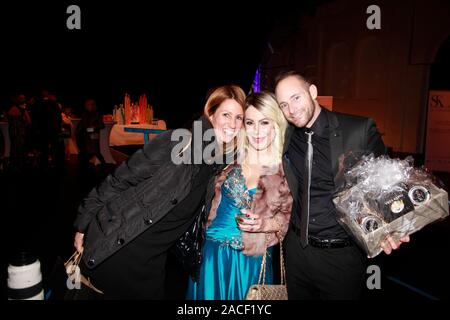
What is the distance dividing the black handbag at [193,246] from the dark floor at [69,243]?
108cm

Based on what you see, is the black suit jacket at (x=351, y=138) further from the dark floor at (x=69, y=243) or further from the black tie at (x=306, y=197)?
the dark floor at (x=69, y=243)

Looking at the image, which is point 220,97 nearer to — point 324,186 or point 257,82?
point 324,186

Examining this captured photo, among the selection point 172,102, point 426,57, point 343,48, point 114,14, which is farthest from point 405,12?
point 172,102

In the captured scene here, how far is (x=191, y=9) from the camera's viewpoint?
5.47m

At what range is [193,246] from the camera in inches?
87.8

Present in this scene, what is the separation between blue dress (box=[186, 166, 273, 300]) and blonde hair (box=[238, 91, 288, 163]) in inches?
18.0

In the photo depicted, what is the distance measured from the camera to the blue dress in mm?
2225

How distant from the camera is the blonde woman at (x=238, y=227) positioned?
2219 mm

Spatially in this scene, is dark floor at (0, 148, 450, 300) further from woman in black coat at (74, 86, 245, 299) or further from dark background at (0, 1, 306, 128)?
dark background at (0, 1, 306, 128)

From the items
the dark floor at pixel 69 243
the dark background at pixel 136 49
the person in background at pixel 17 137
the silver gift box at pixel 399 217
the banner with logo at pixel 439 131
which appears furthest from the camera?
the banner with logo at pixel 439 131

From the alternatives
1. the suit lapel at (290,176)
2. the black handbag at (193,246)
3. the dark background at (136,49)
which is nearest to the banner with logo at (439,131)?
the dark background at (136,49)

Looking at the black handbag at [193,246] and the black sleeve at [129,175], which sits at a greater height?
the black sleeve at [129,175]

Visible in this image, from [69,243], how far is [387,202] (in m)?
3.80

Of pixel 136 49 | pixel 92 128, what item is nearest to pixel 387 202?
pixel 92 128
